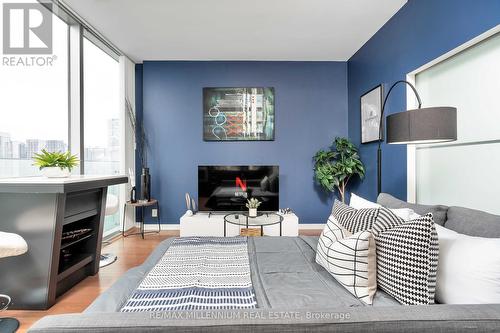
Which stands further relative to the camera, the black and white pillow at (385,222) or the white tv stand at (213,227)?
the white tv stand at (213,227)

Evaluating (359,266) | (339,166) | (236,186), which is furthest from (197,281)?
(339,166)

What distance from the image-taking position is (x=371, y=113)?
334cm

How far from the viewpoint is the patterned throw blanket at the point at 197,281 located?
1000 millimetres

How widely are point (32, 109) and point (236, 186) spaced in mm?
2521

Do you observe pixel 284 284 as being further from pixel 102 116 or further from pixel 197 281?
pixel 102 116

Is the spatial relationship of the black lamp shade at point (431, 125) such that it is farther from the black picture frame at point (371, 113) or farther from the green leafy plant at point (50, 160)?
the green leafy plant at point (50, 160)

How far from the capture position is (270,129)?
13.5 ft

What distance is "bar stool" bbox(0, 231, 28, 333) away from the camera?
5.03ft

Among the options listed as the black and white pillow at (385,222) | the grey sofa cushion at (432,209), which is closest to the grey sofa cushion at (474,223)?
the grey sofa cushion at (432,209)

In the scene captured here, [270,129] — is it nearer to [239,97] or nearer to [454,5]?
[239,97]

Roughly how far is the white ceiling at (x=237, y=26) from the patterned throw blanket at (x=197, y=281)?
2413 mm

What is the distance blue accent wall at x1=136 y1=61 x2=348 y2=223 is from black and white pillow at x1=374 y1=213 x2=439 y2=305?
122 inches

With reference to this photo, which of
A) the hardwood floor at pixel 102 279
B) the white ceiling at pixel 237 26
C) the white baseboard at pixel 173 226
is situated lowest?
the hardwood floor at pixel 102 279

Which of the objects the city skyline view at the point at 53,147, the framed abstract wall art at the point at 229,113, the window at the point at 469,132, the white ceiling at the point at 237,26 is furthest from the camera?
the framed abstract wall art at the point at 229,113
